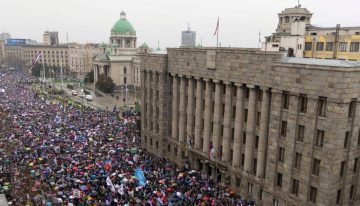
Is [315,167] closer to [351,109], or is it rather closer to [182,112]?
[351,109]

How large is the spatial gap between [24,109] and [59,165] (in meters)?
40.3

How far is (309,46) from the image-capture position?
54969 millimetres

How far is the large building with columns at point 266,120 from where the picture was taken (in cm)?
3092

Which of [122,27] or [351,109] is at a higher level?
[122,27]

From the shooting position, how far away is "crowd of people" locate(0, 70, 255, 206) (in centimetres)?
3775

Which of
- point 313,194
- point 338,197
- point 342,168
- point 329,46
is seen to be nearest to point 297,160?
point 313,194

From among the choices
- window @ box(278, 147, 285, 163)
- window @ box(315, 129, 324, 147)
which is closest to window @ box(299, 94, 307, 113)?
window @ box(315, 129, 324, 147)

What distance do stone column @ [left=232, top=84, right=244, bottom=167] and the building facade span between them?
360 ft

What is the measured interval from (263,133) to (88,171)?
22715mm

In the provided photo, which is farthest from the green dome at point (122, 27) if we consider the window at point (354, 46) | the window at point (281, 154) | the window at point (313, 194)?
the window at point (313, 194)

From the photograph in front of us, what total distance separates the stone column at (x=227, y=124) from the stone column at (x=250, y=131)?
11.6 feet

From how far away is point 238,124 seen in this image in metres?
41.6

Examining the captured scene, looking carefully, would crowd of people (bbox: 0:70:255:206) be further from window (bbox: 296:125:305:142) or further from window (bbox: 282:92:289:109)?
window (bbox: 282:92:289:109)

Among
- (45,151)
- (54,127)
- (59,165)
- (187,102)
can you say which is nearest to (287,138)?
(187,102)
